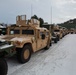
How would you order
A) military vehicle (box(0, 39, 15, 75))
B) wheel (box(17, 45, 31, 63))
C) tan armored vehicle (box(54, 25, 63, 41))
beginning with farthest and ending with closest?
1. tan armored vehicle (box(54, 25, 63, 41))
2. wheel (box(17, 45, 31, 63))
3. military vehicle (box(0, 39, 15, 75))

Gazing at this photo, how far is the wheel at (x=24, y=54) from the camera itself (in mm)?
7043

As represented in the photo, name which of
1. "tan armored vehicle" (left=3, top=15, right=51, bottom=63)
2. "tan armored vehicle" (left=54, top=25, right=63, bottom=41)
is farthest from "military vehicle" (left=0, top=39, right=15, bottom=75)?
"tan armored vehicle" (left=54, top=25, right=63, bottom=41)

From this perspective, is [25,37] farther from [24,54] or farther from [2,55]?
[2,55]

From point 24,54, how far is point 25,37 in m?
1.19

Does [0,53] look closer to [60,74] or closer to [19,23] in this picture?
[60,74]

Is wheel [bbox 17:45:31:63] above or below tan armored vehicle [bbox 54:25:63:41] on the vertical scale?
below

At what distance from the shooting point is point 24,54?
7223 mm

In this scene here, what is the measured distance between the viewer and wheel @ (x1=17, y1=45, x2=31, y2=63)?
704 centimetres

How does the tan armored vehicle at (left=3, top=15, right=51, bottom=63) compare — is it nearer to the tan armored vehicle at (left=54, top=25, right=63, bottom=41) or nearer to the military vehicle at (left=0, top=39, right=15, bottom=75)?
the military vehicle at (left=0, top=39, right=15, bottom=75)

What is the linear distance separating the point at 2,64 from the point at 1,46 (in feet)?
2.02

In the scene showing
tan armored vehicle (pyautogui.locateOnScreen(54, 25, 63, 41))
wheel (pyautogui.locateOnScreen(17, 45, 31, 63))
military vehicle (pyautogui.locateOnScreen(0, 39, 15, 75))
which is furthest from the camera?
tan armored vehicle (pyautogui.locateOnScreen(54, 25, 63, 41))

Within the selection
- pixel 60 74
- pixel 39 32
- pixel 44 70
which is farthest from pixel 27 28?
pixel 60 74

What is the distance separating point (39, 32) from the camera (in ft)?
29.3

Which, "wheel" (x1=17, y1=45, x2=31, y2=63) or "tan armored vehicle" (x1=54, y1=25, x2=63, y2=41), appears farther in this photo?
"tan armored vehicle" (x1=54, y1=25, x2=63, y2=41)
